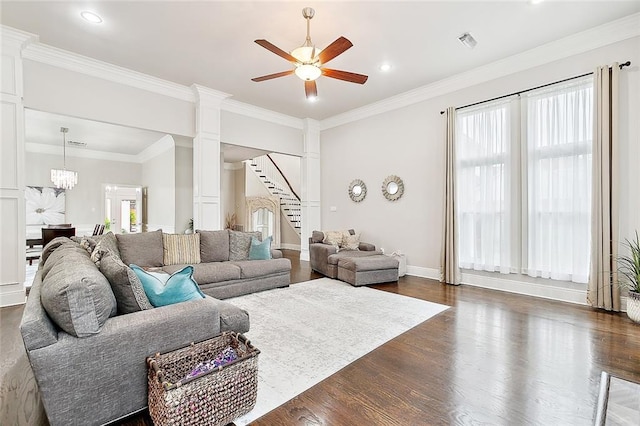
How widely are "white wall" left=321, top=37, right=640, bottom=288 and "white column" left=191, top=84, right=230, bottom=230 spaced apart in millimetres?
2873

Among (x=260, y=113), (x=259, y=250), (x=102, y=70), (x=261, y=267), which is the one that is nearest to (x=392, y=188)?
(x=259, y=250)

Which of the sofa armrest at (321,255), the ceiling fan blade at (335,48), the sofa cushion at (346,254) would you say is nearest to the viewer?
the ceiling fan blade at (335,48)

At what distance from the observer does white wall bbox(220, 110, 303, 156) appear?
6254 millimetres

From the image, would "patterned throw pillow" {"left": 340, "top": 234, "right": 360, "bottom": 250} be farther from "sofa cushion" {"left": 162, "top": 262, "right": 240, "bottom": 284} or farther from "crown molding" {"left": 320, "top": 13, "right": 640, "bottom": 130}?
"crown molding" {"left": 320, "top": 13, "right": 640, "bottom": 130}

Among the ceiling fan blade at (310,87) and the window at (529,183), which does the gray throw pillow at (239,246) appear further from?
the window at (529,183)

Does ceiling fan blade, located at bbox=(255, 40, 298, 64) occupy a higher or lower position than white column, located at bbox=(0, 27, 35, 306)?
higher

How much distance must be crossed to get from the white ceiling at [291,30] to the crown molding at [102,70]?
0.58 feet

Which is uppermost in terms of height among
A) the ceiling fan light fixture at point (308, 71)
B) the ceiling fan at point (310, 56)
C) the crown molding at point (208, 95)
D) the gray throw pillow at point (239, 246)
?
the crown molding at point (208, 95)

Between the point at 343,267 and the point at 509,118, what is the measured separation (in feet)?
11.7

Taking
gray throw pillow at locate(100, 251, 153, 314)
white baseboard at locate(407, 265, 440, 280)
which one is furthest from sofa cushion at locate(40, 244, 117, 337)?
white baseboard at locate(407, 265, 440, 280)

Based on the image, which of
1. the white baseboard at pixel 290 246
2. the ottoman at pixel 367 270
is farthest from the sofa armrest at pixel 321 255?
the white baseboard at pixel 290 246

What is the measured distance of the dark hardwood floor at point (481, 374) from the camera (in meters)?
1.83

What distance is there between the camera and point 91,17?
11.5ft

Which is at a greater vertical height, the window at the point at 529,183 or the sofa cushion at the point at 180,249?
the window at the point at 529,183
